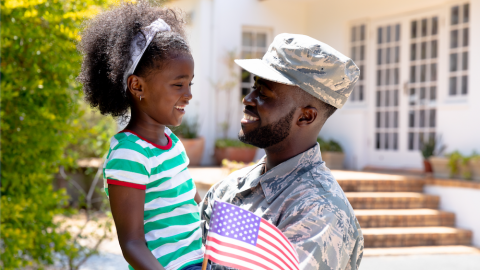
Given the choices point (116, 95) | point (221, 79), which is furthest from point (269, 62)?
point (221, 79)

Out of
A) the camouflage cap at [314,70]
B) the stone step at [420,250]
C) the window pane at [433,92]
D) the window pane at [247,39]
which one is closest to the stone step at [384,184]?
the stone step at [420,250]

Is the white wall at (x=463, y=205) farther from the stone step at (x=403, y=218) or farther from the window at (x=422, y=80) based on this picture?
the window at (x=422, y=80)

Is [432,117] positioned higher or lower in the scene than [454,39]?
lower

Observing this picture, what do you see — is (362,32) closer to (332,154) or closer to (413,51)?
(413,51)

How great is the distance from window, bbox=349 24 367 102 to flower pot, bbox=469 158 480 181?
320cm

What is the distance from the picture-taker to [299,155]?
195 centimetres

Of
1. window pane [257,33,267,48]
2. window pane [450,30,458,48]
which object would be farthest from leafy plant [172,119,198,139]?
window pane [450,30,458,48]

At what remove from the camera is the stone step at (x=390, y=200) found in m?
6.61

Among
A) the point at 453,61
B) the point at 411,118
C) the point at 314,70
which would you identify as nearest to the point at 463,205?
the point at 411,118

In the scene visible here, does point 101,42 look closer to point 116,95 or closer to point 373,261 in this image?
point 116,95

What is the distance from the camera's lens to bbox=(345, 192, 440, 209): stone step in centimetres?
661

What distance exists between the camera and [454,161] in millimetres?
6891

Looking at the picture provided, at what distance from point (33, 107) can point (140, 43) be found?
6.92 feet

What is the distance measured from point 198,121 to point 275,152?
7.75m
